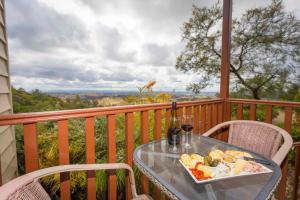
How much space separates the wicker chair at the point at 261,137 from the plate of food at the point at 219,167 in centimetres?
49

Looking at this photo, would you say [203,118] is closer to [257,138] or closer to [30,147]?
[257,138]

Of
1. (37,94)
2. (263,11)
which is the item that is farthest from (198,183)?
(263,11)

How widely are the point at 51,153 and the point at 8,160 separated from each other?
1.79 ft

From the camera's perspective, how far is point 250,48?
3.67m

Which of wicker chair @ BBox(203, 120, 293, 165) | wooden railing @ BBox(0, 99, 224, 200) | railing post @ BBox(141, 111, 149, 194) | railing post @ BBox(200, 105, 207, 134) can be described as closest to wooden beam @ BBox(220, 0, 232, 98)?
railing post @ BBox(200, 105, 207, 134)

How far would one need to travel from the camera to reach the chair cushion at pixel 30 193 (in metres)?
0.71

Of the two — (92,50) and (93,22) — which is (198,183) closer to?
(92,50)

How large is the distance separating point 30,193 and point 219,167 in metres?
0.88

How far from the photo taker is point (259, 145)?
1.66 metres

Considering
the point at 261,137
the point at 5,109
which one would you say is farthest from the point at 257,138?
the point at 5,109

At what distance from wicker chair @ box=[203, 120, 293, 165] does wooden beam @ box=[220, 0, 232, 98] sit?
3.76ft

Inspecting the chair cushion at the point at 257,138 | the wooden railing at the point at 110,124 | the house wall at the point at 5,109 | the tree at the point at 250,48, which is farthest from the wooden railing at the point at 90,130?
the tree at the point at 250,48

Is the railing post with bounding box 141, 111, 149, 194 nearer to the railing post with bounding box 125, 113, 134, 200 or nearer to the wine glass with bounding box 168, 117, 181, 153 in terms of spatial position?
the railing post with bounding box 125, 113, 134, 200

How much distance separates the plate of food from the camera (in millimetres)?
907
